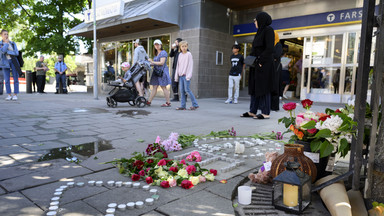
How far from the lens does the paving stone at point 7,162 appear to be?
8.19ft

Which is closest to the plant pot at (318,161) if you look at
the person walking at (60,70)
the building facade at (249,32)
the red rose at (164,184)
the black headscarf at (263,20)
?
the red rose at (164,184)

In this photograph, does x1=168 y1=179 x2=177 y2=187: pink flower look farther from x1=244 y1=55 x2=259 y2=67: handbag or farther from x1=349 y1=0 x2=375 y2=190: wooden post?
x1=244 y1=55 x2=259 y2=67: handbag

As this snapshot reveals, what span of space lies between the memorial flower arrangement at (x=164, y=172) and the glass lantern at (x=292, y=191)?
1.89 feet

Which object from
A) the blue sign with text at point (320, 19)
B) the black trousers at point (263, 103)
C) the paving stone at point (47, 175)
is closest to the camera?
the paving stone at point (47, 175)

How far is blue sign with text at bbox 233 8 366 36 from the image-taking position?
31.1ft

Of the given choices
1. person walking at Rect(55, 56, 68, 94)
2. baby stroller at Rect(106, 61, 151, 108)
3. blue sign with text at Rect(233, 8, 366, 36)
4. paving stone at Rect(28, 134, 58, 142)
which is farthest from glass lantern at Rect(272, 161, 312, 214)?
person walking at Rect(55, 56, 68, 94)

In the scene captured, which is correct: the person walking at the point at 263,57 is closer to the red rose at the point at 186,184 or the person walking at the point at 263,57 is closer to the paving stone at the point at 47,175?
the red rose at the point at 186,184

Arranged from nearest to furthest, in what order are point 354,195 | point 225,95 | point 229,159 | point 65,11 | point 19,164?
point 354,195 → point 19,164 → point 229,159 → point 225,95 → point 65,11

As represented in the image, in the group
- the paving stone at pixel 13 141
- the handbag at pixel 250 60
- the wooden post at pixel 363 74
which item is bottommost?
the paving stone at pixel 13 141

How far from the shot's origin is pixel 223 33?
12273mm

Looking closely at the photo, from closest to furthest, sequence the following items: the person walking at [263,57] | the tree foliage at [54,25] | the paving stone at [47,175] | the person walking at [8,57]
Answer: the paving stone at [47,175], the person walking at [263,57], the person walking at [8,57], the tree foliage at [54,25]

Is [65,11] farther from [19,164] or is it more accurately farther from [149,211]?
[149,211]

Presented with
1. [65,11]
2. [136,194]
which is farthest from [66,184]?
[65,11]

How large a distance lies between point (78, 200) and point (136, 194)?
371 millimetres
